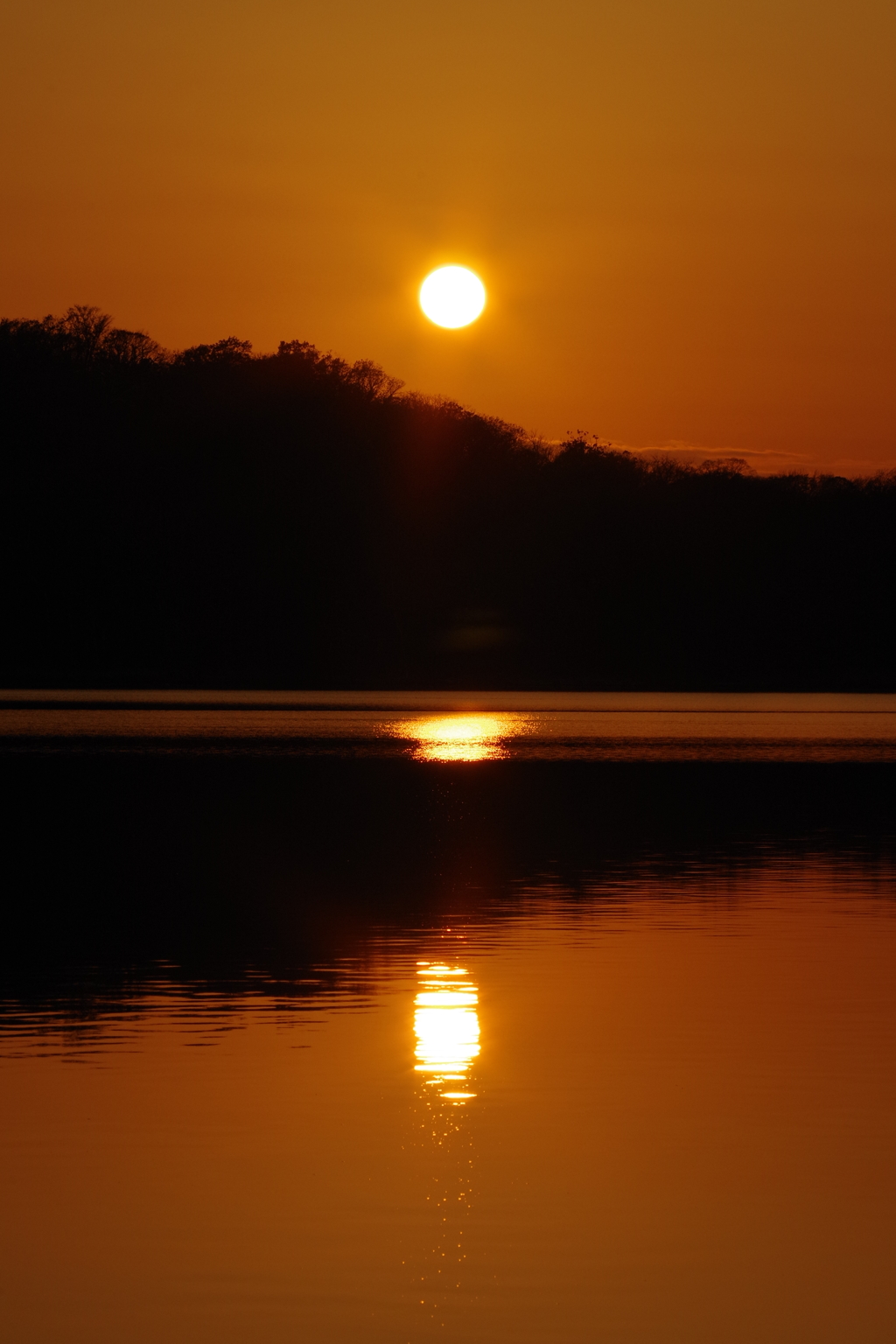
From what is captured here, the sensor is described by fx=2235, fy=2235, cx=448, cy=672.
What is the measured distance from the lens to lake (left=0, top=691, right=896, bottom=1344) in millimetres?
8625

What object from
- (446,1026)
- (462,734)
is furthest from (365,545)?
(446,1026)

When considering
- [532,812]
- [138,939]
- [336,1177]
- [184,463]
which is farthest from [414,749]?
[184,463]

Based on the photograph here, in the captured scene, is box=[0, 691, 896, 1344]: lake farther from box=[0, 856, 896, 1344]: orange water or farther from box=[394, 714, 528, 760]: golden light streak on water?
box=[394, 714, 528, 760]: golden light streak on water

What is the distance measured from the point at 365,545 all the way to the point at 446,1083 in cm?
10822

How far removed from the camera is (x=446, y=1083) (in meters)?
12.4

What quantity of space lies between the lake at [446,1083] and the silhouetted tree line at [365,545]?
8340 cm

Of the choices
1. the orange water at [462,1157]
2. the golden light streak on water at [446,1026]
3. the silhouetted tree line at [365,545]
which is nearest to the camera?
the orange water at [462,1157]

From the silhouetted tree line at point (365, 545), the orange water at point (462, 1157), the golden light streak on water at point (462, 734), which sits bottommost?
the orange water at point (462, 1157)

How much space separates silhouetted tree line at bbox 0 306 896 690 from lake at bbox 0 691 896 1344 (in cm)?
8340

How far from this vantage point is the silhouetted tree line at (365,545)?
366ft

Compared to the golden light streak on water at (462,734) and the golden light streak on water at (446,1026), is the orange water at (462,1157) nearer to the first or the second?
the golden light streak on water at (446,1026)

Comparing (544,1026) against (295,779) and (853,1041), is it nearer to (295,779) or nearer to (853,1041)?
(853,1041)

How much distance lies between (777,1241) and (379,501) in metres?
110

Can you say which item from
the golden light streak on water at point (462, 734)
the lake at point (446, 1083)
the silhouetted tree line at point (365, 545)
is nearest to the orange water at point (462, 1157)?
the lake at point (446, 1083)
